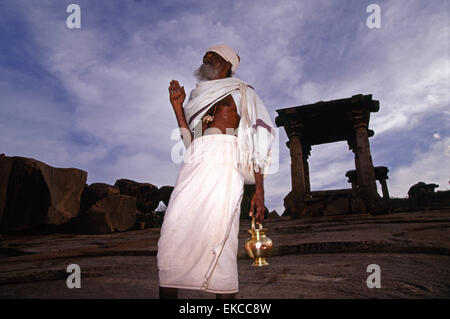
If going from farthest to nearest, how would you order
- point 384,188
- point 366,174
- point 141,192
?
point 384,188
point 141,192
point 366,174

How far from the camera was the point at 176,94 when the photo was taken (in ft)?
5.79

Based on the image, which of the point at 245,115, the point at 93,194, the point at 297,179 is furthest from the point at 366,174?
the point at 93,194

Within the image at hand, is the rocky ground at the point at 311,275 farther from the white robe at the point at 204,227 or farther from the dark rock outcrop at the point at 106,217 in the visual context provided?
the dark rock outcrop at the point at 106,217

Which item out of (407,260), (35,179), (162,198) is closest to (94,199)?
(35,179)

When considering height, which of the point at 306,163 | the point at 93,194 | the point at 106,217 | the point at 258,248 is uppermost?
the point at 306,163

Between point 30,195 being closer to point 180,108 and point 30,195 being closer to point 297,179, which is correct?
point 180,108

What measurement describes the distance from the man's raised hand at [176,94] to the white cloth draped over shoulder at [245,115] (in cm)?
5

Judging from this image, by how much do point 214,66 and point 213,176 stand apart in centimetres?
86

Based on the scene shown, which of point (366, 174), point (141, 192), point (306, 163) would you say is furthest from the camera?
point (141, 192)

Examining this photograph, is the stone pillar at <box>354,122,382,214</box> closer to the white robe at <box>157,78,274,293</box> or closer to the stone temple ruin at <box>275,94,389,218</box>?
the stone temple ruin at <box>275,94,389,218</box>

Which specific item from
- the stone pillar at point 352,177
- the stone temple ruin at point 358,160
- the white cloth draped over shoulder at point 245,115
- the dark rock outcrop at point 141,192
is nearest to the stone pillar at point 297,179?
the stone temple ruin at point 358,160

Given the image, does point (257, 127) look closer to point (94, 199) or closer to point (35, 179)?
point (35, 179)
